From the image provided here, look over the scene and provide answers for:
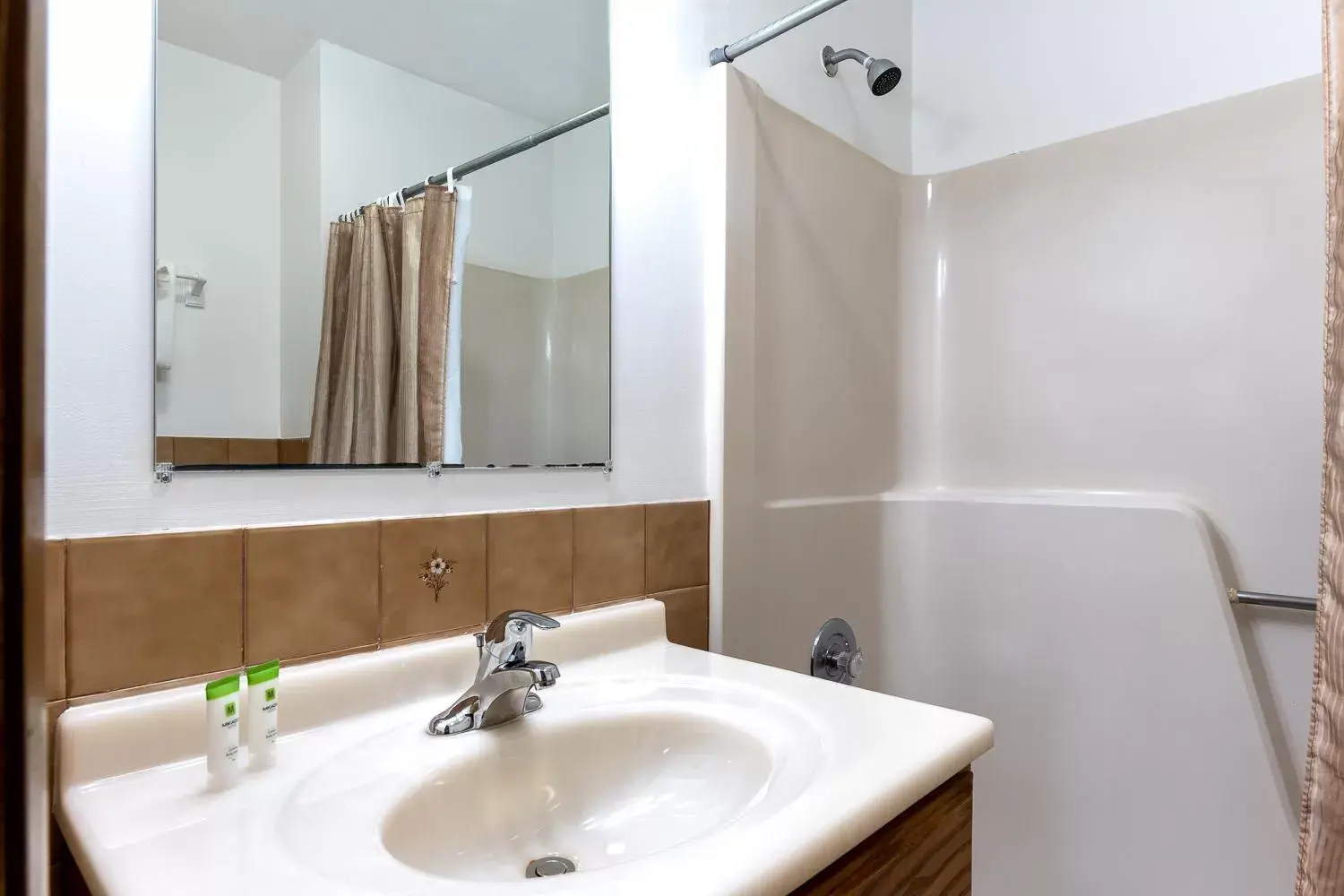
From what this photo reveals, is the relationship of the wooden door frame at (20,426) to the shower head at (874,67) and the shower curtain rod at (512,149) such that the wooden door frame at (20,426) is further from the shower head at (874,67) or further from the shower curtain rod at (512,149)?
the shower head at (874,67)

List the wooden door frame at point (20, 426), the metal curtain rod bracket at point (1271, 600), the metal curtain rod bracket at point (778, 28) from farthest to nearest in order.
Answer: the metal curtain rod bracket at point (1271, 600) < the metal curtain rod bracket at point (778, 28) < the wooden door frame at point (20, 426)

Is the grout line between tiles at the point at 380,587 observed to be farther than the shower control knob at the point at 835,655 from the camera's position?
No

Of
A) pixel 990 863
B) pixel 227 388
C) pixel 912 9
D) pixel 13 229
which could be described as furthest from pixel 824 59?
pixel 990 863

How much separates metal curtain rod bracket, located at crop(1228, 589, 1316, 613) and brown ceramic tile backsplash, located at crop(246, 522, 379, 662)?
1465mm

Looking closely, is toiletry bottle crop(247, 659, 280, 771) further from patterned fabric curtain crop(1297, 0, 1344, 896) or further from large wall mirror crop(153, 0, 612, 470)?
patterned fabric curtain crop(1297, 0, 1344, 896)

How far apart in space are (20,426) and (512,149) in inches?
36.1

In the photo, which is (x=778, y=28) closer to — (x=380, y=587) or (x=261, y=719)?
(x=380, y=587)

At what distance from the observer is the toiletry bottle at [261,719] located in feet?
2.12

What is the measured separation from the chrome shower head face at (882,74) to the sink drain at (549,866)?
131 cm

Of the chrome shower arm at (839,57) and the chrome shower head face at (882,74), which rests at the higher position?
the chrome shower arm at (839,57)

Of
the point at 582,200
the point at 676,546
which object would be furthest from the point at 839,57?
the point at 676,546

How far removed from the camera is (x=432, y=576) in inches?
33.9

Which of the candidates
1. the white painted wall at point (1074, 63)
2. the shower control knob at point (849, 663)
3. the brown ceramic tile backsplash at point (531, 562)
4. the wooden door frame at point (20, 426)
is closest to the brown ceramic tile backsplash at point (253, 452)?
the brown ceramic tile backsplash at point (531, 562)

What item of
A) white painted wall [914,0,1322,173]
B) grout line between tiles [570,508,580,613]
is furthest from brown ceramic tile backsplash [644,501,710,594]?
white painted wall [914,0,1322,173]
